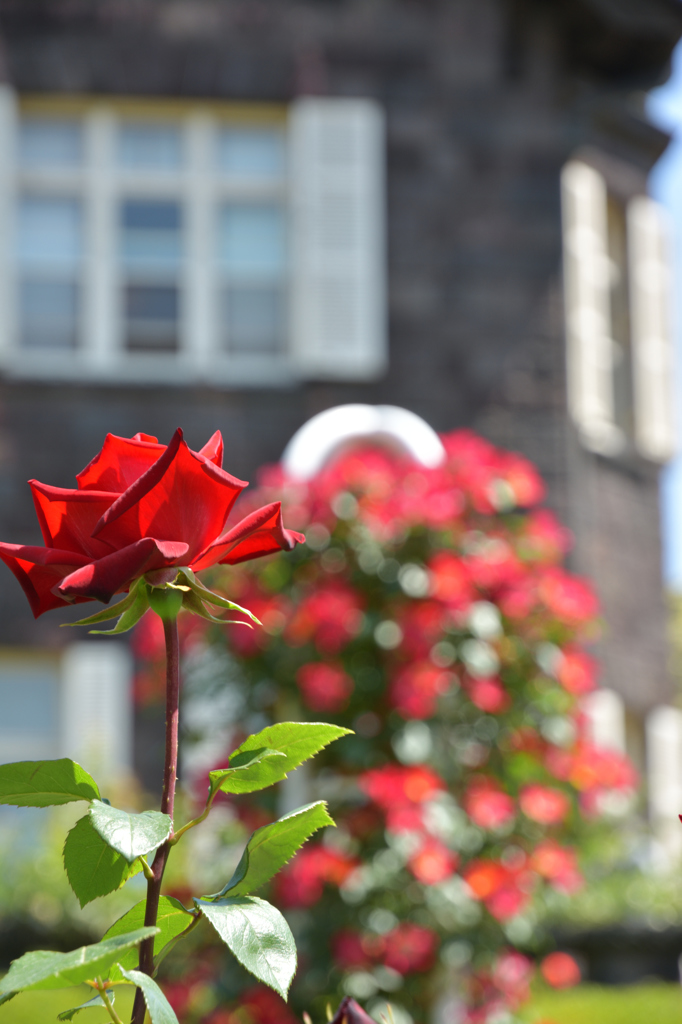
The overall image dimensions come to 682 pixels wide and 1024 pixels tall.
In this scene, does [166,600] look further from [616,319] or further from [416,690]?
[616,319]

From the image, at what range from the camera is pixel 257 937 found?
63 centimetres

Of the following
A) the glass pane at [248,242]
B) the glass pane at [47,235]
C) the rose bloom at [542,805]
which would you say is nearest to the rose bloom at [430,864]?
the rose bloom at [542,805]

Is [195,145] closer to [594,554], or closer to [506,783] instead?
[594,554]

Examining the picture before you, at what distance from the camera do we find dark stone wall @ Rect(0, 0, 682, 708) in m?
6.93

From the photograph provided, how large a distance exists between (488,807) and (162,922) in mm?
3131

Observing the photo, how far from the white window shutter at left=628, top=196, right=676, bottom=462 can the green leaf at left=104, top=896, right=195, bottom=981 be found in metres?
7.51

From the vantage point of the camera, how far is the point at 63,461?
6871 millimetres

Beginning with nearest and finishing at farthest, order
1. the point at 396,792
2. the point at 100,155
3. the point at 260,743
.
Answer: the point at 260,743, the point at 396,792, the point at 100,155

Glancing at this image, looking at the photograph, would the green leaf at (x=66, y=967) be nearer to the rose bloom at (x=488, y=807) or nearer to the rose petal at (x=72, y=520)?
the rose petal at (x=72, y=520)

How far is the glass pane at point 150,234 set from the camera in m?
7.27

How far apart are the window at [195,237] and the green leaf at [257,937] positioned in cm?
642

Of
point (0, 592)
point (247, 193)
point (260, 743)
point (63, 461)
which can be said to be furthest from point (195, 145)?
point (260, 743)

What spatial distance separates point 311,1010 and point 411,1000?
1.11ft

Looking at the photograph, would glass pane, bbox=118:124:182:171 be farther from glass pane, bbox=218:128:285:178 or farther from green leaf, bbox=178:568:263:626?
green leaf, bbox=178:568:263:626
